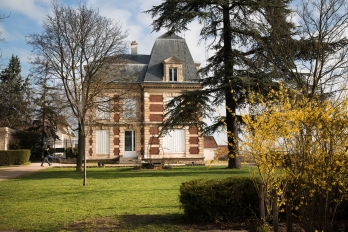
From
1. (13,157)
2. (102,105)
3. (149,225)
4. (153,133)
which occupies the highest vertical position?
(102,105)

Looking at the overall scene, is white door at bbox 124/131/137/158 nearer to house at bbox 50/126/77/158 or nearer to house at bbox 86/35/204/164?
house at bbox 86/35/204/164

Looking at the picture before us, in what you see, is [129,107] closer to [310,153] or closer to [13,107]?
[310,153]

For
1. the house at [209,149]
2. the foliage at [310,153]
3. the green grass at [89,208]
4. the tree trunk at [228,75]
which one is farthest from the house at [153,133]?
the foliage at [310,153]

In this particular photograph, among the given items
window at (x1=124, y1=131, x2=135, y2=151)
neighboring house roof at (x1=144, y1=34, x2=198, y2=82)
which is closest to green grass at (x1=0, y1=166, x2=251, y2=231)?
window at (x1=124, y1=131, x2=135, y2=151)

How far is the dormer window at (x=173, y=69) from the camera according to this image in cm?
3178

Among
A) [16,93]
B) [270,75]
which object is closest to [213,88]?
[270,75]

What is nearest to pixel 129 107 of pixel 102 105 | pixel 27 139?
pixel 102 105

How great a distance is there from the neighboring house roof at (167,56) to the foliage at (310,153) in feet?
87.4

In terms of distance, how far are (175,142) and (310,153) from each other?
27168 millimetres

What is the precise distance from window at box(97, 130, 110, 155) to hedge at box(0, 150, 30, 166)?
6228mm

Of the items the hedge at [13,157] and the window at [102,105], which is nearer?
the window at [102,105]

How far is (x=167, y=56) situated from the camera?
33.2 metres

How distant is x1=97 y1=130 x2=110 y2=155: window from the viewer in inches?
1234

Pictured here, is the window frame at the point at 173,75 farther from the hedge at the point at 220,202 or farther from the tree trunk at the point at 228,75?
the hedge at the point at 220,202
